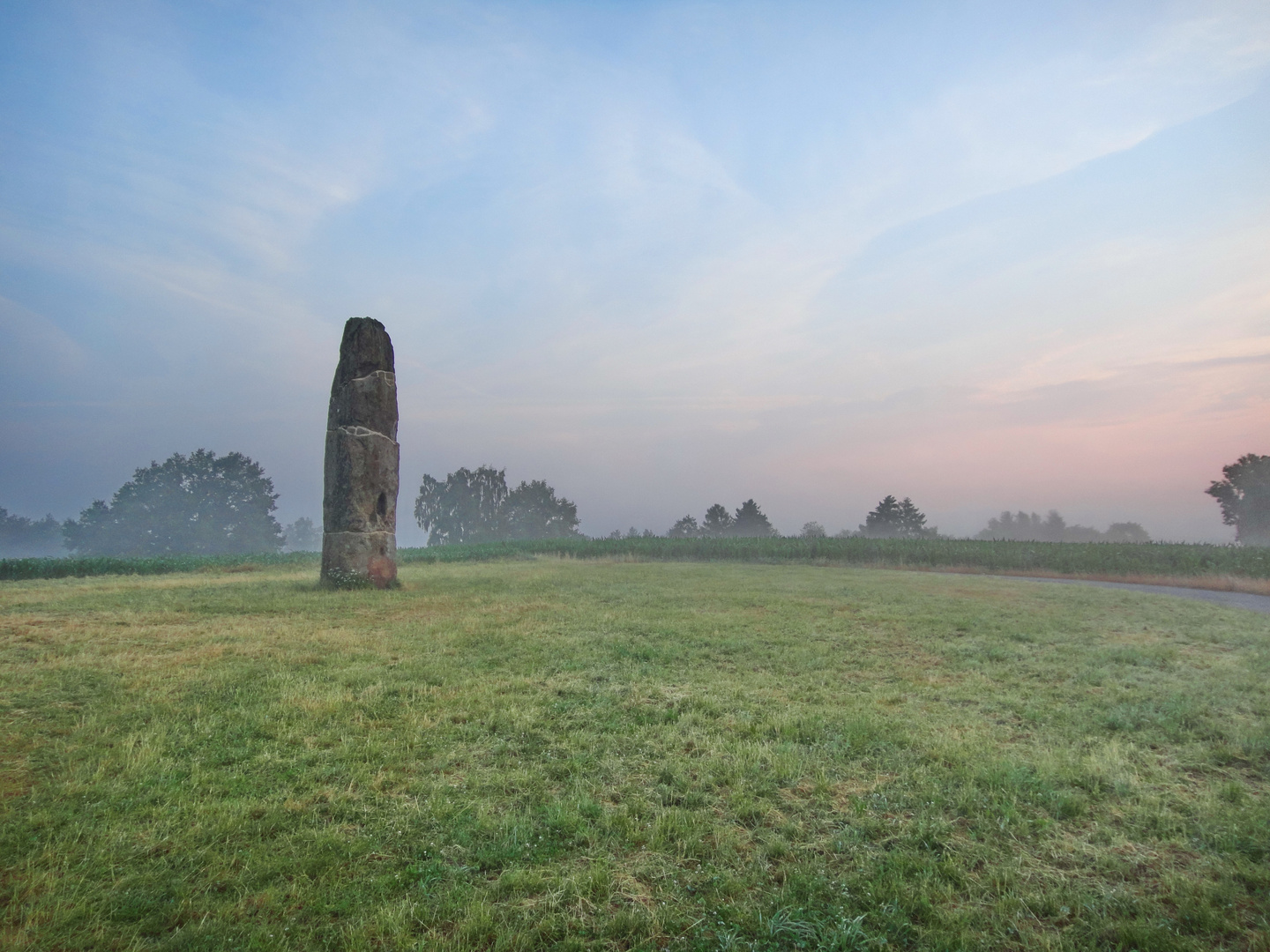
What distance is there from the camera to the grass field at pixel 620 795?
300 cm

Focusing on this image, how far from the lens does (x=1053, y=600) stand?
16.2 meters

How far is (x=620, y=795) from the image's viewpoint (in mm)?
4359

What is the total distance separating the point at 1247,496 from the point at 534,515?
71.7m

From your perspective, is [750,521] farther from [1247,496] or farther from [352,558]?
[352,558]

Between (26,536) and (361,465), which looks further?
(26,536)

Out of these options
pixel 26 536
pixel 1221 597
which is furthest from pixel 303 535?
pixel 1221 597

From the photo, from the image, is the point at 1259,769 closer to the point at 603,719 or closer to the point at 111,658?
the point at 603,719

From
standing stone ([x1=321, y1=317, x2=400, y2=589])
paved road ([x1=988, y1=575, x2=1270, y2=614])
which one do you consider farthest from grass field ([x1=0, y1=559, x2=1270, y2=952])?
paved road ([x1=988, y1=575, x2=1270, y2=614])

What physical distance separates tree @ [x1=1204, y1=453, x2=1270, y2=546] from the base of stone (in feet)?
187

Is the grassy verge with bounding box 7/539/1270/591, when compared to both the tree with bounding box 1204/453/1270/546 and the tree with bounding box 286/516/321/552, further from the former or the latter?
the tree with bounding box 286/516/321/552

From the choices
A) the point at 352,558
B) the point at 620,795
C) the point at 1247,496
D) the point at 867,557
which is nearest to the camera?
the point at 620,795

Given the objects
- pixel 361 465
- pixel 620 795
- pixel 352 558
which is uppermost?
pixel 361 465

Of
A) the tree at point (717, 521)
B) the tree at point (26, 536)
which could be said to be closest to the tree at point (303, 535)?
the tree at point (26, 536)

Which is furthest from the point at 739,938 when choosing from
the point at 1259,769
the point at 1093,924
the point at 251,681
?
the point at 251,681
